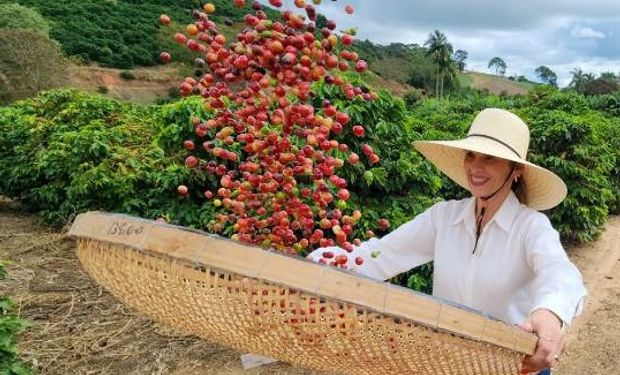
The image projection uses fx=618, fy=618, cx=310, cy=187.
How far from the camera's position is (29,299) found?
18.0 feet

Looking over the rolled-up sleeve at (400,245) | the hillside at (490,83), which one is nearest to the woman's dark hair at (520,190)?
the rolled-up sleeve at (400,245)

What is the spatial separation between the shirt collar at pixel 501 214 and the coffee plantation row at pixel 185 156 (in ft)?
7.78

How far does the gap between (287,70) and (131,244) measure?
512mm

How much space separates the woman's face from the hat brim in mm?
53

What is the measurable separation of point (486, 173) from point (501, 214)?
0.14m

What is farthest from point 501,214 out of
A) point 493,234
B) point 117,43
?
point 117,43

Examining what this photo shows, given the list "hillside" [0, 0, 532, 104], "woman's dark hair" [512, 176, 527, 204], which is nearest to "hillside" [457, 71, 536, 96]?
"hillside" [0, 0, 532, 104]

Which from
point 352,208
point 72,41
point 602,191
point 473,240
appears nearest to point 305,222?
point 473,240

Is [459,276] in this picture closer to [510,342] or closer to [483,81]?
[510,342]

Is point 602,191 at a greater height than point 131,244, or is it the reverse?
point 131,244

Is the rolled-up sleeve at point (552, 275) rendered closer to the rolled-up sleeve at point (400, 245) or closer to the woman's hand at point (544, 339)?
the woman's hand at point (544, 339)

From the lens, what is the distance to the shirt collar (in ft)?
6.31

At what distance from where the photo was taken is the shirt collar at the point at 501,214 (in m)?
1.92

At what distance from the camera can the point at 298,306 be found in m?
1.14
